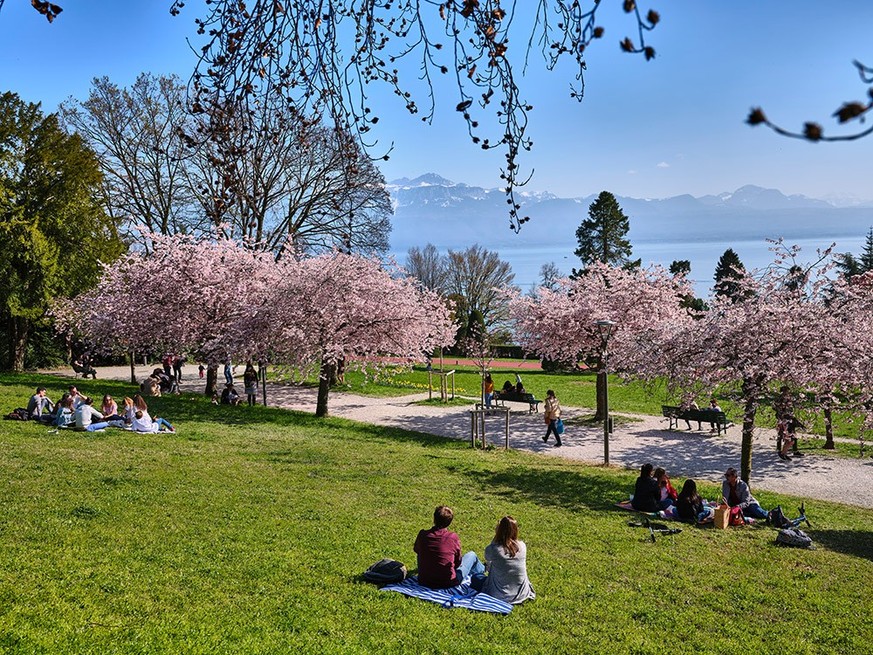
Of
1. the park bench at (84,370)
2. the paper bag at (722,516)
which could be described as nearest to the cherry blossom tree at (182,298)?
the park bench at (84,370)

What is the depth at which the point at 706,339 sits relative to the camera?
1444 cm

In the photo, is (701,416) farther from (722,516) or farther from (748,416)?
(722,516)

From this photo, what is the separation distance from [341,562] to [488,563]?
6.12 ft

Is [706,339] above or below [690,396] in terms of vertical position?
above

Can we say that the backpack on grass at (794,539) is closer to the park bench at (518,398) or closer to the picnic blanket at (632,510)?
the picnic blanket at (632,510)

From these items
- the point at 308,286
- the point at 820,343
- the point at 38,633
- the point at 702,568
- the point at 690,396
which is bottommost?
the point at 702,568

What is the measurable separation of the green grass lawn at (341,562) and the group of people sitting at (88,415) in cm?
83

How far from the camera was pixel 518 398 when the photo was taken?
85.6 ft

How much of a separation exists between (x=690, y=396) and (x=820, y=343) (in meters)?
2.81

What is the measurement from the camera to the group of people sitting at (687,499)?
1173 centimetres

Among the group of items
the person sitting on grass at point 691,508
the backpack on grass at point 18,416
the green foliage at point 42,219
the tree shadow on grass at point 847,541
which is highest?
the green foliage at point 42,219

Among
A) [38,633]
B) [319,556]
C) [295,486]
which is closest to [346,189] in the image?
[38,633]

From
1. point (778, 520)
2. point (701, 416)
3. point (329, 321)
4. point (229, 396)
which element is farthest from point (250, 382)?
point (778, 520)

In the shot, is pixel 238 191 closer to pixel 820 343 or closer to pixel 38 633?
pixel 38 633
